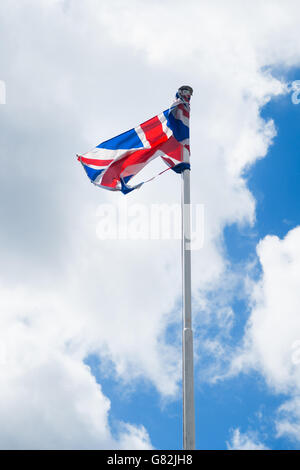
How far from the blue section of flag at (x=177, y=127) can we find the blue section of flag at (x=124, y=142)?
158 centimetres

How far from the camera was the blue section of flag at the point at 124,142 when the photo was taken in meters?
21.9

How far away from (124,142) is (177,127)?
2598mm

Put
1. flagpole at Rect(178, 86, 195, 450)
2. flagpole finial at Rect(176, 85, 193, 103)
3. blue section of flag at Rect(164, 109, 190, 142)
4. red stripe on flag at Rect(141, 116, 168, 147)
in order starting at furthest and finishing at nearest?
flagpole finial at Rect(176, 85, 193, 103)
red stripe on flag at Rect(141, 116, 168, 147)
blue section of flag at Rect(164, 109, 190, 142)
flagpole at Rect(178, 86, 195, 450)

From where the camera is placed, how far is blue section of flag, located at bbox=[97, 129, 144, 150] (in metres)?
21.9

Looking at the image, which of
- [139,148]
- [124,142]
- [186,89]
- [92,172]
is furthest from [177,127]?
[92,172]

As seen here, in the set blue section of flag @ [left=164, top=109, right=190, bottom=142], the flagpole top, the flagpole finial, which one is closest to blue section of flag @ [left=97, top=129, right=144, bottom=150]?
blue section of flag @ [left=164, top=109, right=190, bottom=142]

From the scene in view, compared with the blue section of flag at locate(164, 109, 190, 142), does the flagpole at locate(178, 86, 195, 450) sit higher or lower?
lower

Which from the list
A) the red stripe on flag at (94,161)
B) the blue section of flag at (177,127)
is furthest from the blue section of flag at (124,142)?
the blue section of flag at (177,127)

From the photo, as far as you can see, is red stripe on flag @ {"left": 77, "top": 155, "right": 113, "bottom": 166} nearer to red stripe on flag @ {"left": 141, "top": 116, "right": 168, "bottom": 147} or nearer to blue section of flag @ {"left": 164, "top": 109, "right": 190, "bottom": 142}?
red stripe on flag @ {"left": 141, "top": 116, "right": 168, "bottom": 147}

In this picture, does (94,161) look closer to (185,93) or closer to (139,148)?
(139,148)

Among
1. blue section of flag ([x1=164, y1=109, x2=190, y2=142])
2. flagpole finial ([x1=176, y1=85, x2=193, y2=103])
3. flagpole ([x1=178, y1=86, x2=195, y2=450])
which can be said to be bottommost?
flagpole ([x1=178, y1=86, x2=195, y2=450])

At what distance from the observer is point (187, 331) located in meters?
16.4
